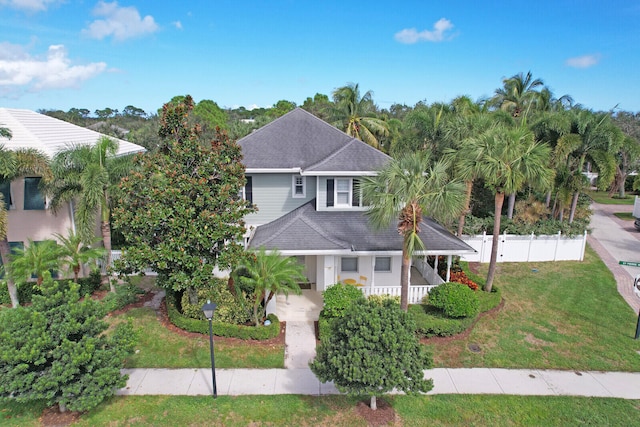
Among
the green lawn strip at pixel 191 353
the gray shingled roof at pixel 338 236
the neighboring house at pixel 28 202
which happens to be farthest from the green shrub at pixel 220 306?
the neighboring house at pixel 28 202

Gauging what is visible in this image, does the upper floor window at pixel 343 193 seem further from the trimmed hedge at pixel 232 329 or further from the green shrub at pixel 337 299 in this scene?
the trimmed hedge at pixel 232 329

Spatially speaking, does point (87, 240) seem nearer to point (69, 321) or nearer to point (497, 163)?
point (69, 321)

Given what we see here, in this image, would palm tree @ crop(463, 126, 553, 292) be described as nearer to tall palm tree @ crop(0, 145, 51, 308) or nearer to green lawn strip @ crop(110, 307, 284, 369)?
green lawn strip @ crop(110, 307, 284, 369)

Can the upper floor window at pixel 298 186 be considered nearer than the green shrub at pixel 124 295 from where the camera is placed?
No

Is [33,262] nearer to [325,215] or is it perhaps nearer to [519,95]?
[325,215]

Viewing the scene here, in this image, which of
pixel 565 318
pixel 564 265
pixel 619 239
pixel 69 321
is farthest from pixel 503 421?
pixel 619 239

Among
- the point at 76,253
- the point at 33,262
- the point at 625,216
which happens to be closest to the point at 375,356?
the point at 76,253

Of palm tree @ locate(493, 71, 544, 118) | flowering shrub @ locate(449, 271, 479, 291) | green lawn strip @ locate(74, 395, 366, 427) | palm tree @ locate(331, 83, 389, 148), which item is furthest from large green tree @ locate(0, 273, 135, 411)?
palm tree @ locate(493, 71, 544, 118)
